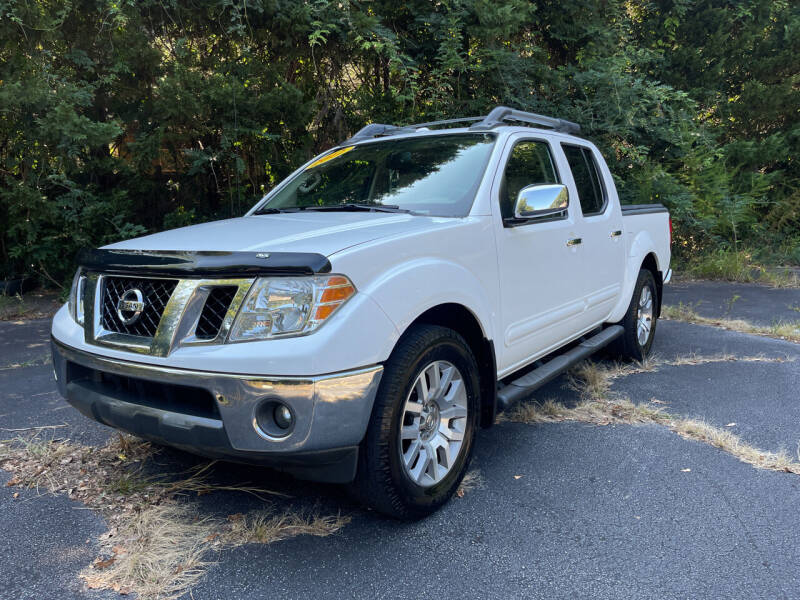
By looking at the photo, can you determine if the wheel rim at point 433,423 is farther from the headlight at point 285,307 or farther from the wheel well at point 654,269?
the wheel well at point 654,269

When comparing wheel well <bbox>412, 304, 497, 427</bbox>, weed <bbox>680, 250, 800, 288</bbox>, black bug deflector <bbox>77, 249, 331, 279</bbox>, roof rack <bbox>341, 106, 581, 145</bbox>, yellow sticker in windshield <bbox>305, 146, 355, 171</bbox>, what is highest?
roof rack <bbox>341, 106, 581, 145</bbox>

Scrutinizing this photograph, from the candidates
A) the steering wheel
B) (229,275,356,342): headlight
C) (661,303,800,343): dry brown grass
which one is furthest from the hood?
(661,303,800,343): dry brown grass

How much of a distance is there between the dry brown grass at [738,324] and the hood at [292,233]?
500 centimetres

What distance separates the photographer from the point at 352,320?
2176 mm

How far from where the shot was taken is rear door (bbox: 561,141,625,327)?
4125mm

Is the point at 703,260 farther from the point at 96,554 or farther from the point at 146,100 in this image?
the point at 96,554

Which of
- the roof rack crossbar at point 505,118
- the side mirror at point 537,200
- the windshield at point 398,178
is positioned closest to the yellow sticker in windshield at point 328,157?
the windshield at point 398,178

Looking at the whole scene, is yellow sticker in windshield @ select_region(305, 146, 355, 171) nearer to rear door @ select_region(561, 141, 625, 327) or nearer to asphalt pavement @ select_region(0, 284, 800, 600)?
rear door @ select_region(561, 141, 625, 327)

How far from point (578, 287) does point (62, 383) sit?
306cm

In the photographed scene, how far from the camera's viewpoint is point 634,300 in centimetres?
499

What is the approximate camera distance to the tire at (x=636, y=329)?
5004 millimetres

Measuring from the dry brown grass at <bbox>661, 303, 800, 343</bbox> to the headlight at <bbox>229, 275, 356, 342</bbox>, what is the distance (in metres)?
5.72

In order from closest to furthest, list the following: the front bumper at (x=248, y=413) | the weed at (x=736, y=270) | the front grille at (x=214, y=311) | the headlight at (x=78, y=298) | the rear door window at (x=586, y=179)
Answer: the front bumper at (x=248, y=413) < the front grille at (x=214, y=311) < the headlight at (x=78, y=298) < the rear door window at (x=586, y=179) < the weed at (x=736, y=270)

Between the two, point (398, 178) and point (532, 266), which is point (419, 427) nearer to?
point (532, 266)
